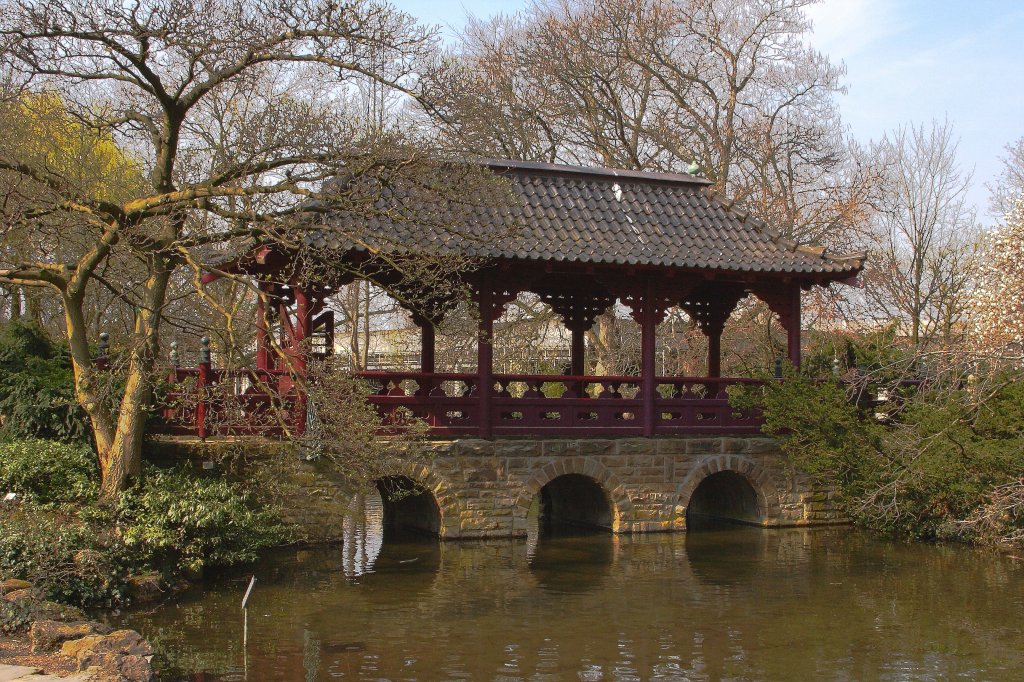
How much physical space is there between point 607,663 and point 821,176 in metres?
20.5

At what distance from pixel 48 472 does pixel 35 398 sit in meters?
1.27

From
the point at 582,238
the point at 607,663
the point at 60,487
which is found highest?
the point at 582,238

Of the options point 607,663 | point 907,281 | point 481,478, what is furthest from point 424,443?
point 907,281

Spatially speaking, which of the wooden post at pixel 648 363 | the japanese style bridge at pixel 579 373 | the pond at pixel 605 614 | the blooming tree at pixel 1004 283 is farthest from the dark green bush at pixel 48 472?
the blooming tree at pixel 1004 283

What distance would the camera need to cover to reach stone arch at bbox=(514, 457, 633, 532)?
49.5ft

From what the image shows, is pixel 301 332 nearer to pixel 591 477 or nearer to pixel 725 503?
pixel 591 477

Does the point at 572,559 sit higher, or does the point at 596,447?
the point at 596,447

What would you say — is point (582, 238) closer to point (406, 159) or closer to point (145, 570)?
point (406, 159)

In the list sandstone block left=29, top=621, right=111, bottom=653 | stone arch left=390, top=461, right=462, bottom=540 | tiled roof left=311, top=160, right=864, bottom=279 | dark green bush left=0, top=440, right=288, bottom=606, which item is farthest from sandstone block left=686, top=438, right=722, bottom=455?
sandstone block left=29, top=621, right=111, bottom=653

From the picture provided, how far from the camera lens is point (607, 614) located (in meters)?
10.7

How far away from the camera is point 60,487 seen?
12.1 m

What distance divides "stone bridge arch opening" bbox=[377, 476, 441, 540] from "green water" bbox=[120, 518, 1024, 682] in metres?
0.78

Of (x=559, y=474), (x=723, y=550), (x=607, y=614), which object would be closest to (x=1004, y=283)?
(x=723, y=550)

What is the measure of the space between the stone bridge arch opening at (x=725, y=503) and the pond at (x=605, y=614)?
6.31 feet
